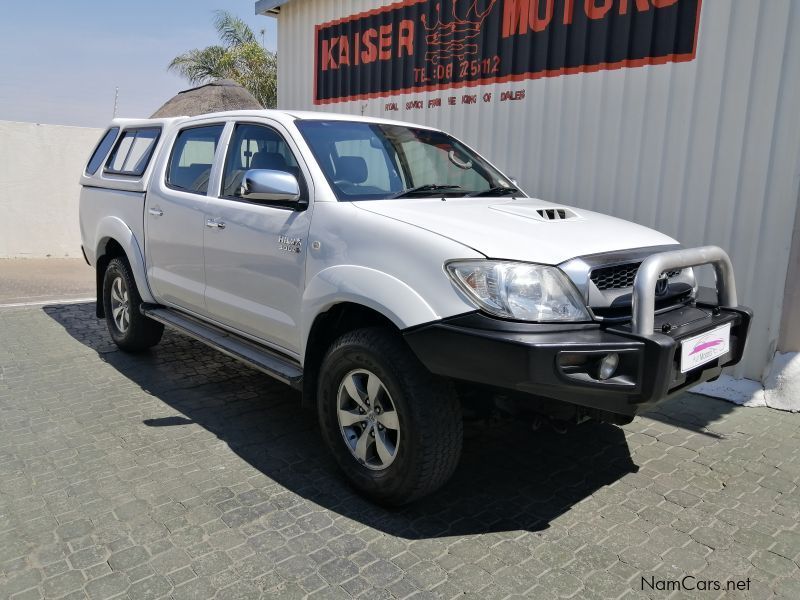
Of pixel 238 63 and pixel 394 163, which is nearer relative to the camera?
pixel 394 163

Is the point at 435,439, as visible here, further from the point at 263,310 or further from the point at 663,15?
the point at 663,15

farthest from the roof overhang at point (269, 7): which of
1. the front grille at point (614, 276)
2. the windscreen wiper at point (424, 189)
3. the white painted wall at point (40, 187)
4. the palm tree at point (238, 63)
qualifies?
the palm tree at point (238, 63)

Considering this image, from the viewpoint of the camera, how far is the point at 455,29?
7016 mm

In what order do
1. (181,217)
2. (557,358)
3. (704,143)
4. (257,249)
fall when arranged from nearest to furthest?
1. (557,358)
2. (257,249)
3. (181,217)
4. (704,143)

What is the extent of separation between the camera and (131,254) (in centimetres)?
522

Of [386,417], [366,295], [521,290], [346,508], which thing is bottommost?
[346,508]

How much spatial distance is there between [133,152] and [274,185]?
8.59 ft

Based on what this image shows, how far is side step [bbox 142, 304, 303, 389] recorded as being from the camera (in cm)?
363

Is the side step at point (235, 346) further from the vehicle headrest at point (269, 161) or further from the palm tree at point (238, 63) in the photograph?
the palm tree at point (238, 63)

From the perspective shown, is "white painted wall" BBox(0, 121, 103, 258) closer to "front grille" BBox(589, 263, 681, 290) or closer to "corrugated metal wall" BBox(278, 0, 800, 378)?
"corrugated metal wall" BBox(278, 0, 800, 378)

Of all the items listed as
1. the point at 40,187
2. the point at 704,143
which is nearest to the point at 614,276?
the point at 704,143

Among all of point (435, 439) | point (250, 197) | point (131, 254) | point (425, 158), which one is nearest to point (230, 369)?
point (131, 254)

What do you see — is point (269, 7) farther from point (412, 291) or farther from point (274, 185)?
point (412, 291)

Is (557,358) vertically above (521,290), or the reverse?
(521,290)
